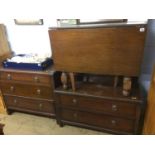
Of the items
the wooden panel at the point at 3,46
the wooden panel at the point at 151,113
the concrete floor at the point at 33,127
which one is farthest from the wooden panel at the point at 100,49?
the wooden panel at the point at 3,46

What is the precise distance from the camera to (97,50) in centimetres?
159

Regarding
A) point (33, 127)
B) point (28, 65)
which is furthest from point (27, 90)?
point (33, 127)

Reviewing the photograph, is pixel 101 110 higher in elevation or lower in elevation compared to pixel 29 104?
higher

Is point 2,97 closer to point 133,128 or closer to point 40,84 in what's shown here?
point 40,84

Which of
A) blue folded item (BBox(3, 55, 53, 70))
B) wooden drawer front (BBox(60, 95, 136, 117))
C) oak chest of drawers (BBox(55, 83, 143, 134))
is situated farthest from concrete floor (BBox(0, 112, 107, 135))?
blue folded item (BBox(3, 55, 53, 70))

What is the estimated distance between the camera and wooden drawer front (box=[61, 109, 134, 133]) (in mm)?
1812

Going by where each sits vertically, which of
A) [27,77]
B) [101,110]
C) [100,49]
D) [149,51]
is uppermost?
[100,49]

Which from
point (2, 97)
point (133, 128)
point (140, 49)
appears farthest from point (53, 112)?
point (140, 49)

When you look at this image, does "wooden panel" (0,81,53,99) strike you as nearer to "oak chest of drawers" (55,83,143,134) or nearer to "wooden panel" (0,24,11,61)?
"oak chest of drawers" (55,83,143,134)

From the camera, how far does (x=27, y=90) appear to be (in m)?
2.19

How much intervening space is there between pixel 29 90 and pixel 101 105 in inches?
39.5

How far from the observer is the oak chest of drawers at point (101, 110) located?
5.61ft

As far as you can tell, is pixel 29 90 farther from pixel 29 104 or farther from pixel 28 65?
pixel 28 65
